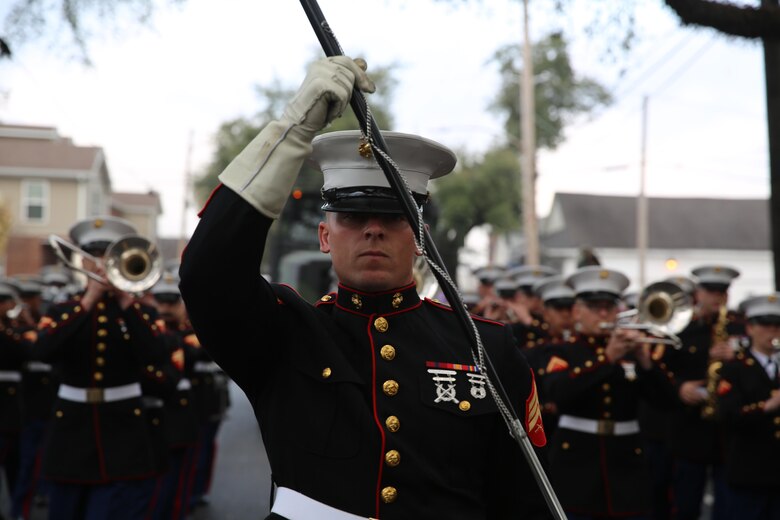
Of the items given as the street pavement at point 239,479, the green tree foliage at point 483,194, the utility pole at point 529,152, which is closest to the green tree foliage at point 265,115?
the green tree foliage at point 483,194

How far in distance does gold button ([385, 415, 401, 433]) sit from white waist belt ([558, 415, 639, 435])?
3908mm

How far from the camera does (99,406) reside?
6469mm

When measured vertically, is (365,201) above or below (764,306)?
above

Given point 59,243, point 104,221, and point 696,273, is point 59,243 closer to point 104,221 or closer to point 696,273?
point 104,221

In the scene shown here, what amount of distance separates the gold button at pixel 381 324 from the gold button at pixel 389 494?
470 mm

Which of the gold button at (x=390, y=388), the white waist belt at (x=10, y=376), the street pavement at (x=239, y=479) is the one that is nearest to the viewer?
the gold button at (x=390, y=388)

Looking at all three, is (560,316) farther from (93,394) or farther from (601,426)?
(93,394)

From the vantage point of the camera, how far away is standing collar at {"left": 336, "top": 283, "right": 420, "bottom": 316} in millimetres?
2914

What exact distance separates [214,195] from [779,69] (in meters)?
7.15

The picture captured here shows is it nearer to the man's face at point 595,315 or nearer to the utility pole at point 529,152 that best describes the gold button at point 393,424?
the man's face at point 595,315

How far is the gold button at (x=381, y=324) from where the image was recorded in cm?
290

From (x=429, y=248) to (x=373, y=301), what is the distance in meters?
0.44

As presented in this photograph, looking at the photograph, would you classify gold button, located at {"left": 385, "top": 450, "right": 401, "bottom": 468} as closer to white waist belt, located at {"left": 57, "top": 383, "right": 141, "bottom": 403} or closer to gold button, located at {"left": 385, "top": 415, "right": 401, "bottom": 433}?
gold button, located at {"left": 385, "top": 415, "right": 401, "bottom": 433}

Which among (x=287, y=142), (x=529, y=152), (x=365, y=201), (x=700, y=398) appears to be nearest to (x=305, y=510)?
(x=365, y=201)
